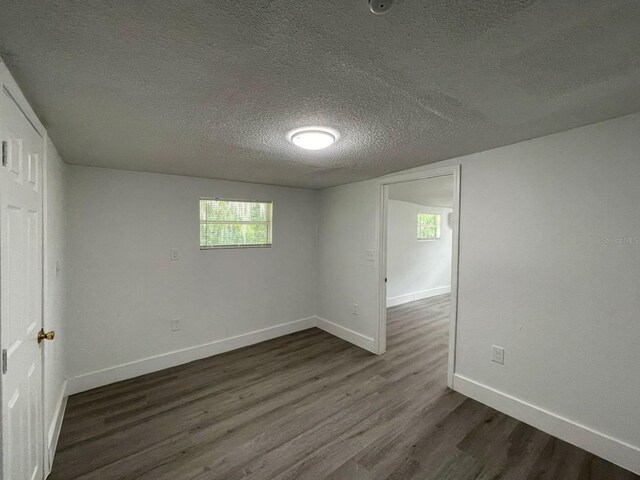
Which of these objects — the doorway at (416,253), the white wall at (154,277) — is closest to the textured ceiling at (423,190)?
the doorway at (416,253)

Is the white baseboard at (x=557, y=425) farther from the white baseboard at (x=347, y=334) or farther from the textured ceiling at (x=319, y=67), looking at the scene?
the textured ceiling at (x=319, y=67)

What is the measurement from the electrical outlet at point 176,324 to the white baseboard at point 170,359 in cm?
25

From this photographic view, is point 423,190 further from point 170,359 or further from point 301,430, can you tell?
point 170,359

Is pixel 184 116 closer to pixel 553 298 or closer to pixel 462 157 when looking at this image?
pixel 462 157

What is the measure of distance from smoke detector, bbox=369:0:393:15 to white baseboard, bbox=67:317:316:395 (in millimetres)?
3461

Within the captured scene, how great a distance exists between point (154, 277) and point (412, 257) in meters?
4.83

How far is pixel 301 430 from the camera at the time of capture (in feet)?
6.77

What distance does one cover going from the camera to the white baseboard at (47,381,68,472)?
1.73 metres

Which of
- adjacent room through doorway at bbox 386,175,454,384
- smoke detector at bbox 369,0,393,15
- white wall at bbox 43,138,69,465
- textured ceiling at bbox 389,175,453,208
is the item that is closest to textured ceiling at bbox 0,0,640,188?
smoke detector at bbox 369,0,393,15

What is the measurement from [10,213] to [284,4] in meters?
1.36

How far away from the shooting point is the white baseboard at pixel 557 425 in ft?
5.52

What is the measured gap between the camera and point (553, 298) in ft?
6.41

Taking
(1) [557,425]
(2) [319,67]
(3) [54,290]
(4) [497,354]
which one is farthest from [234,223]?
(1) [557,425]

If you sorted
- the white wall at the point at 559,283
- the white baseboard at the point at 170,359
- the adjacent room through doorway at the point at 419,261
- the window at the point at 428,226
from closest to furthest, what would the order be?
the white wall at the point at 559,283
the white baseboard at the point at 170,359
the adjacent room through doorway at the point at 419,261
the window at the point at 428,226
